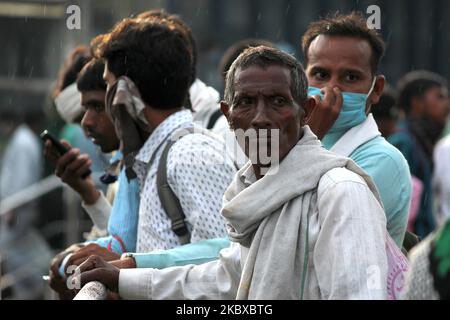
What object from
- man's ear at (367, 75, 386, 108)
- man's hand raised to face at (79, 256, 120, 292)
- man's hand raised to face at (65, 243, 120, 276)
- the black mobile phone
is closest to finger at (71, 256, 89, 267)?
man's hand raised to face at (65, 243, 120, 276)

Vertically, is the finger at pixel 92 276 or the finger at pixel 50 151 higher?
the finger at pixel 50 151

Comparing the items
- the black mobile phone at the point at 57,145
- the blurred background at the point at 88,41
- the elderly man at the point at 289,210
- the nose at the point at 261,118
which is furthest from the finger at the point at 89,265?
the blurred background at the point at 88,41

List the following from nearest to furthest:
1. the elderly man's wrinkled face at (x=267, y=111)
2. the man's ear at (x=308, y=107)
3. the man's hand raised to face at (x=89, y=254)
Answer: the elderly man's wrinkled face at (x=267, y=111)
the man's ear at (x=308, y=107)
the man's hand raised to face at (x=89, y=254)

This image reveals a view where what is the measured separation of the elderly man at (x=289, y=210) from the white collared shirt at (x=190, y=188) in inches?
24.1

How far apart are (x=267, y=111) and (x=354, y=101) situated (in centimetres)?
121

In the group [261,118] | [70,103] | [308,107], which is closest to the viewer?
[261,118]

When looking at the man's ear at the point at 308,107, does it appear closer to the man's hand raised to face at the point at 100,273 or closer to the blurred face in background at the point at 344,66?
the man's hand raised to face at the point at 100,273

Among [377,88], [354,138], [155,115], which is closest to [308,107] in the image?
[354,138]

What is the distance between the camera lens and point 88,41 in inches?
439

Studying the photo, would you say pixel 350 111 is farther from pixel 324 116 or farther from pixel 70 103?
pixel 70 103

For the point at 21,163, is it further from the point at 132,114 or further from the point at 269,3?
the point at 132,114

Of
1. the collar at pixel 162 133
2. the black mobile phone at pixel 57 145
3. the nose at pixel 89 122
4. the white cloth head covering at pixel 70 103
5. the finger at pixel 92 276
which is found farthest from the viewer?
the white cloth head covering at pixel 70 103

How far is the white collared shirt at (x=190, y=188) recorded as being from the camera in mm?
4465

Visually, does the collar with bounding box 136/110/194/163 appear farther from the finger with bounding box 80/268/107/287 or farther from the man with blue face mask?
the finger with bounding box 80/268/107/287
